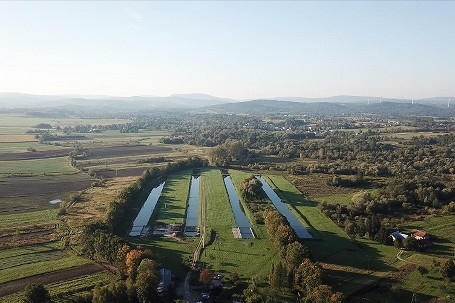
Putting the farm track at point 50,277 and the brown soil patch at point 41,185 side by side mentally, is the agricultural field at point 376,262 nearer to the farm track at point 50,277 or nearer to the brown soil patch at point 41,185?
the farm track at point 50,277

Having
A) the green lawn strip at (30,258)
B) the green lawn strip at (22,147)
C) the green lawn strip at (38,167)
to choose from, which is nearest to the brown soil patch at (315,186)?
the green lawn strip at (30,258)

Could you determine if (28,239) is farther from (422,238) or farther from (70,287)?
(422,238)

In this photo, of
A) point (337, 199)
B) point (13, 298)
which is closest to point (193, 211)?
point (337, 199)

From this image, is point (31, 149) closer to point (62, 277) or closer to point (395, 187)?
point (62, 277)

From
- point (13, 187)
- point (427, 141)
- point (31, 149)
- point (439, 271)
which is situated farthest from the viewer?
point (427, 141)

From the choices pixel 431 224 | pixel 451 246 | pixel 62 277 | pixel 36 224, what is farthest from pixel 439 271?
pixel 36 224

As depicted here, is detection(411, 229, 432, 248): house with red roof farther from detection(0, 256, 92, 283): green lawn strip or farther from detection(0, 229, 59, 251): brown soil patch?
detection(0, 229, 59, 251): brown soil patch
